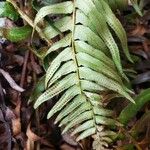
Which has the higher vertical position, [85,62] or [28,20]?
[28,20]

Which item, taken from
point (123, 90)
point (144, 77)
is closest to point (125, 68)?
point (144, 77)

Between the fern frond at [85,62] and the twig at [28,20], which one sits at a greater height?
the twig at [28,20]

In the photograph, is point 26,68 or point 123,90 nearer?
point 123,90

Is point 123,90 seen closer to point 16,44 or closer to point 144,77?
point 144,77

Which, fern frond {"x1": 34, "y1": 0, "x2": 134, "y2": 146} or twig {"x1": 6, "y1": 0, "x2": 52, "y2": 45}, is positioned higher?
twig {"x1": 6, "y1": 0, "x2": 52, "y2": 45}

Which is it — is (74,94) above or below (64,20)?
below

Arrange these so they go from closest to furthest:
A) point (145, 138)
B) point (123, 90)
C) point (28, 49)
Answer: point (123, 90) < point (145, 138) < point (28, 49)

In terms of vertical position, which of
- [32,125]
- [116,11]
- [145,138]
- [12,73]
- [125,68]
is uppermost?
[116,11]

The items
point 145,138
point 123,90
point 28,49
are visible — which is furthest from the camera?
point 28,49
